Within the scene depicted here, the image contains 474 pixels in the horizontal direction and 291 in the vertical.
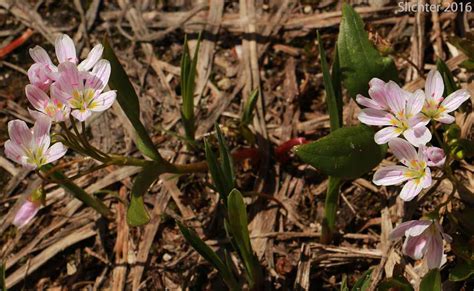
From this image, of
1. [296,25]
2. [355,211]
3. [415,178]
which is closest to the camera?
[415,178]

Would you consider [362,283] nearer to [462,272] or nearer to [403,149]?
[462,272]

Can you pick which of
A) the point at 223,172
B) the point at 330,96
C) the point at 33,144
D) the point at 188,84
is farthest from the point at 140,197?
the point at 330,96

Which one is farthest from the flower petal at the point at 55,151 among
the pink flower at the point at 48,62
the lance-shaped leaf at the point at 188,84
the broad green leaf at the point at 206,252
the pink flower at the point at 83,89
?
the lance-shaped leaf at the point at 188,84

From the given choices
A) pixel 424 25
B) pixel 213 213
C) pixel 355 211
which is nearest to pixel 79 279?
pixel 213 213

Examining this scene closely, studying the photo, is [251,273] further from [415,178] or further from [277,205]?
[415,178]

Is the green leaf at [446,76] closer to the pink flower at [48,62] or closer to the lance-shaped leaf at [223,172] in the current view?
the lance-shaped leaf at [223,172]

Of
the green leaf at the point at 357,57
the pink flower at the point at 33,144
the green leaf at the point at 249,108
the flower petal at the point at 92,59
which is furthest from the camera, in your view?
the green leaf at the point at 249,108

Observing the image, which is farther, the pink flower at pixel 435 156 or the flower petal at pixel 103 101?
the flower petal at pixel 103 101
